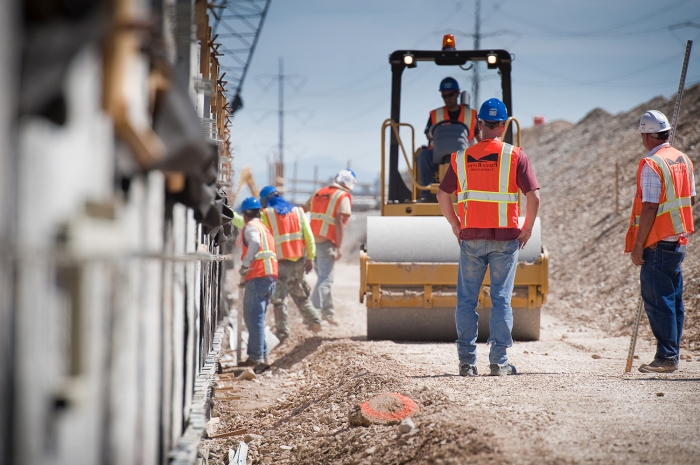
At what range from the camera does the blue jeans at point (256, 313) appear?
8414 millimetres

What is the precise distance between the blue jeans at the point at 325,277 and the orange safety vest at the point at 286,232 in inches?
60.3

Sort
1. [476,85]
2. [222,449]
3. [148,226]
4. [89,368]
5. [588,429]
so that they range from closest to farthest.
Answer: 1. [89,368]
2. [148,226]
3. [588,429]
4. [222,449]
5. [476,85]

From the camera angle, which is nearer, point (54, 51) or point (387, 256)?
point (54, 51)

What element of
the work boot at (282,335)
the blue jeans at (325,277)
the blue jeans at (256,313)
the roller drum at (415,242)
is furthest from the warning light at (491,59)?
the work boot at (282,335)

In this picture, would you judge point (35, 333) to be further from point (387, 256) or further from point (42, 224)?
point (387, 256)

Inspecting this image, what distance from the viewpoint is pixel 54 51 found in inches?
68.5

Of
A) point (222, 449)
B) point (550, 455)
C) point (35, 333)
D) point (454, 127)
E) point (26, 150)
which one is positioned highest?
point (454, 127)

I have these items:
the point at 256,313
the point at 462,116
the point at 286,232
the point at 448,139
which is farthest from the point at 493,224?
the point at 286,232

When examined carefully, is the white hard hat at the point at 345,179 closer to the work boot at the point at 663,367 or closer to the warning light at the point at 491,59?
the warning light at the point at 491,59

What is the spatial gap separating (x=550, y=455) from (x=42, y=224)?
275 cm

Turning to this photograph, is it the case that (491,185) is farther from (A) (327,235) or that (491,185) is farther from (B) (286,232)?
(A) (327,235)

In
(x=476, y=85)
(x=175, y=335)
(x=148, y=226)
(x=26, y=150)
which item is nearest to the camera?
(x=26, y=150)

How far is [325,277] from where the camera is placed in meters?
10.8

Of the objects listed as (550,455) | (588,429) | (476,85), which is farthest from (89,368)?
(476,85)
